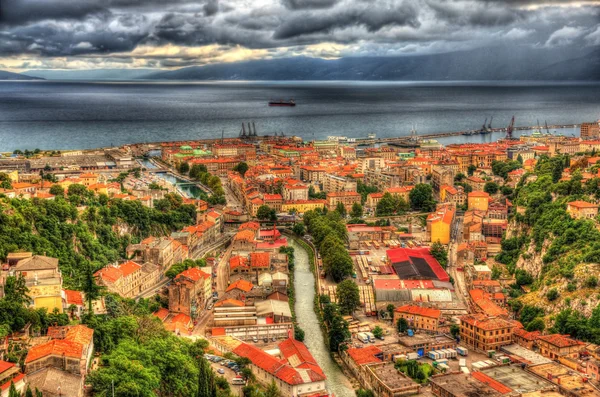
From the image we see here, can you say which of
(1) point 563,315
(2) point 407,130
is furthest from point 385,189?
(2) point 407,130

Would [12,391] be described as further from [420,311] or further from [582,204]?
[582,204]

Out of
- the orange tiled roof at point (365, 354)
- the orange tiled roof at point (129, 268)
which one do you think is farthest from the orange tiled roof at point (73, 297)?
the orange tiled roof at point (365, 354)

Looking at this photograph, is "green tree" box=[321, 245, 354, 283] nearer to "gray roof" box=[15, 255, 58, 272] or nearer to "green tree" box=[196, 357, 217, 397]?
"gray roof" box=[15, 255, 58, 272]

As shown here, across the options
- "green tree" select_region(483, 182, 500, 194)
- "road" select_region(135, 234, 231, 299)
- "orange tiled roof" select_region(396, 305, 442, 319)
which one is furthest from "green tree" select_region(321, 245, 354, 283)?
"green tree" select_region(483, 182, 500, 194)

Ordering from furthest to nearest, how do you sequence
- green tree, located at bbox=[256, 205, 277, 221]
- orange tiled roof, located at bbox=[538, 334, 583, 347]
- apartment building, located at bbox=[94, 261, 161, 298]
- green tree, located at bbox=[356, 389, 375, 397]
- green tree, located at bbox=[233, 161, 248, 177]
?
green tree, located at bbox=[233, 161, 248, 177] → green tree, located at bbox=[256, 205, 277, 221] → apartment building, located at bbox=[94, 261, 161, 298] → orange tiled roof, located at bbox=[538, 334, 583, 347] → green tree, located at bbox=[356, 389, 375, 397]

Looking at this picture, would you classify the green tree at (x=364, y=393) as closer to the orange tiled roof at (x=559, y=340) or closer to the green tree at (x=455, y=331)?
the green tree at (x=455, y=331)

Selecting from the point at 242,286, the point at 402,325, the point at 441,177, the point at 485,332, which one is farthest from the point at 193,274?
the point at 441,177
